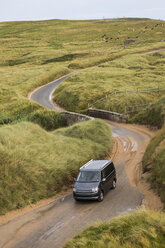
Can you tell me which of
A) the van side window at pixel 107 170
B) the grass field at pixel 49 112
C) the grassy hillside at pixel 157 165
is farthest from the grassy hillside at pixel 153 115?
the van side window at pixel 107 170

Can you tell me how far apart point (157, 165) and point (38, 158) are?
27.2 ft

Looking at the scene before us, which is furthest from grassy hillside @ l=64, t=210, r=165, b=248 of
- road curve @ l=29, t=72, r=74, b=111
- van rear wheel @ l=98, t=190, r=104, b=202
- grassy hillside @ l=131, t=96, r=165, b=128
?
road curve @ l=29, t=72, r=74, b=111

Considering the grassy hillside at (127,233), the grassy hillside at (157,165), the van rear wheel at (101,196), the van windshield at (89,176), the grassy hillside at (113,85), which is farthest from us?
the grassy hillside at (113,85)

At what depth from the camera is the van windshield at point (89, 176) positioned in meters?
20.7

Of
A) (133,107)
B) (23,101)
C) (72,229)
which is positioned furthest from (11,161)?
(23,101)

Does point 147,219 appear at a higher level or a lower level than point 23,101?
higher

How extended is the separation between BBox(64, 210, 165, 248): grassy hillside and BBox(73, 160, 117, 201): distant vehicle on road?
582 centimetres

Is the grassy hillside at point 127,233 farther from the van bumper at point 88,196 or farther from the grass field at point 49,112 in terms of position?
the grass field at point 49,112

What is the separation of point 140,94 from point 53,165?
3381 cm

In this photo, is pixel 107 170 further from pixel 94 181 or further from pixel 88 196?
pixel 88 196

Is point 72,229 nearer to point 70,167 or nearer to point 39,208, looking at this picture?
point 39,208

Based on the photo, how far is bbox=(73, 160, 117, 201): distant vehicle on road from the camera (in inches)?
787

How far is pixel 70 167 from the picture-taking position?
25.1 meters

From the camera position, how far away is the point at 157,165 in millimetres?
22547
